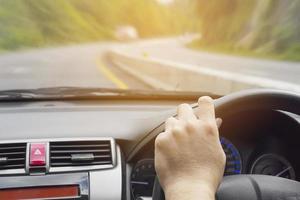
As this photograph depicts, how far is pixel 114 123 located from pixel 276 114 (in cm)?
117

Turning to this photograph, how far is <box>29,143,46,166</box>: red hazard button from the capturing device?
320 centimetres

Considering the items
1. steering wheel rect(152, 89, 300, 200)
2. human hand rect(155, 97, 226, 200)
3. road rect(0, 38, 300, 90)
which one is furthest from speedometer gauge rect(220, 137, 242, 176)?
road rect(0, 38, 300, 90)

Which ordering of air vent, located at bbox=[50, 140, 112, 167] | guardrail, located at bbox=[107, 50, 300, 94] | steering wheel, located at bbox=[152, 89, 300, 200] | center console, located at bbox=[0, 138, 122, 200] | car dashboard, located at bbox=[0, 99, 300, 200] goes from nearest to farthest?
steering wheel, located at bbox=[152, 89, 300, 200] < car dashboard, located at bbox=[0, 99, 300, 200] < center console, located at bbox=[0, 138, 122, 200] < air vent, located at bbox=[50, 140, 112, 167] < guardrail, located at bbox=[107, 50, 300, 94]

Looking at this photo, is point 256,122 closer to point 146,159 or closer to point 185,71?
point 146,159

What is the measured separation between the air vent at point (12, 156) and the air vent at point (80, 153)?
15 cm

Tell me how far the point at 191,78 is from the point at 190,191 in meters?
9.48

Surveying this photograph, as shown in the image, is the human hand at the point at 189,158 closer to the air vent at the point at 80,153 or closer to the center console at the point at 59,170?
the center console at the point at 59,170

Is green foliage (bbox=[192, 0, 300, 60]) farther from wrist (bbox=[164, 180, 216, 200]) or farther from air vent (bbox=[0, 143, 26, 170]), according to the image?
wrist (bbox=[164, 180, 216, 200])

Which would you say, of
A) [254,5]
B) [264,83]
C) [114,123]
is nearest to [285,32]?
[254,5]

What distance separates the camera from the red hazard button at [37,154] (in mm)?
3203

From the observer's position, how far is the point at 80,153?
3342mm

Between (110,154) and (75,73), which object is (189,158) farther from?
(75,73)

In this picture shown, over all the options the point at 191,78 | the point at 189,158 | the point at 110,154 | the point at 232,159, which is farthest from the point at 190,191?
the point at 191,78

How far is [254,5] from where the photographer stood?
1892 inches
